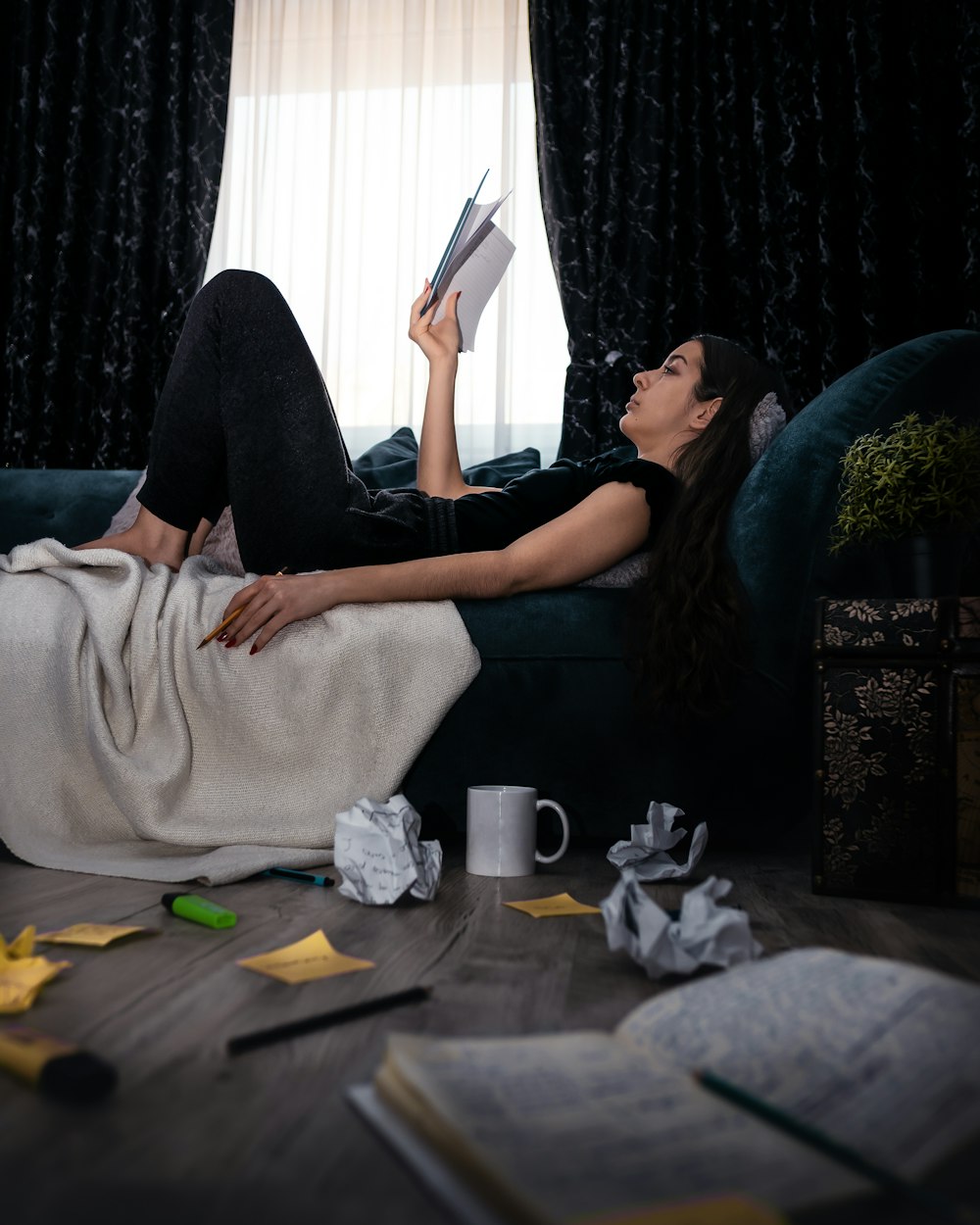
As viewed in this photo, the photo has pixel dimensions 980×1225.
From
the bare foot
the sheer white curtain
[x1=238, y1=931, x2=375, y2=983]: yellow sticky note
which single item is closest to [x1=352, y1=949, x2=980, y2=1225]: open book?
[x1=238, y1=931, x2=375, y2=983]: yellow sticky note

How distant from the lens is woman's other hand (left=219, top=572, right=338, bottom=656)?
1427 mm

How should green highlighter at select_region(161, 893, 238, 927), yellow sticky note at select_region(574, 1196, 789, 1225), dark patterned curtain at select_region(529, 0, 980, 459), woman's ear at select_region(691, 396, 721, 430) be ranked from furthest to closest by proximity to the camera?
dark patterned curtain at select_region(529, 0, 980, 459)
woman's ear at select_region(691, 396, 721, 430)
green highlighter at select_region(161, 893, 238, 927)
yellow sticky note at select_region(574, 1196, 789, 1225)

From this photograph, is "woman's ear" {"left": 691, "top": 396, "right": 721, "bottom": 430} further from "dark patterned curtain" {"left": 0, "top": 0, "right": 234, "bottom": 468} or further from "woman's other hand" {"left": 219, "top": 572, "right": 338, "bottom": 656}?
"dark patterned curtain" {"left": 0, "top": 0, "right": 234, "bottom": 468}

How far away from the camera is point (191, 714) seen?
1.45 metres

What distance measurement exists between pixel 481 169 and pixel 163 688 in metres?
2.61

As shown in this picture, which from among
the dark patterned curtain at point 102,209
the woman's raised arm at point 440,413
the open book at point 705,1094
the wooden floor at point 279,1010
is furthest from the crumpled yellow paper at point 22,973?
the dark patterned curtain at point 102,209

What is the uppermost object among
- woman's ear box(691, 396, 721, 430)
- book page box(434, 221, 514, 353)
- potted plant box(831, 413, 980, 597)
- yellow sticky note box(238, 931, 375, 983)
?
book page box(434, 221, 514, 353)

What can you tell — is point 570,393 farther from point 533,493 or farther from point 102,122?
point 102,122

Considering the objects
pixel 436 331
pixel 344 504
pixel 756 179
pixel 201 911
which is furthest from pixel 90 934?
pixel 756 179

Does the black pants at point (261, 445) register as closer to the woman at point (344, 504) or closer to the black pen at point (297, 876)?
the woman at point (344, 504)

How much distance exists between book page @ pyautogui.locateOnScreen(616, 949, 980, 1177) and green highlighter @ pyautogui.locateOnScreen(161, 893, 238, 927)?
524 mm

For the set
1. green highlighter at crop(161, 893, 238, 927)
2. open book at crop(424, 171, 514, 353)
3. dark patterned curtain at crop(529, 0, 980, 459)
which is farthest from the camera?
dark patterned curtain at crop(529, 0, 980, 459)

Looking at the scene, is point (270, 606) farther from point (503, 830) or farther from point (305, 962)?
point (305, 962)

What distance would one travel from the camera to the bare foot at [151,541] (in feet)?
5.40
